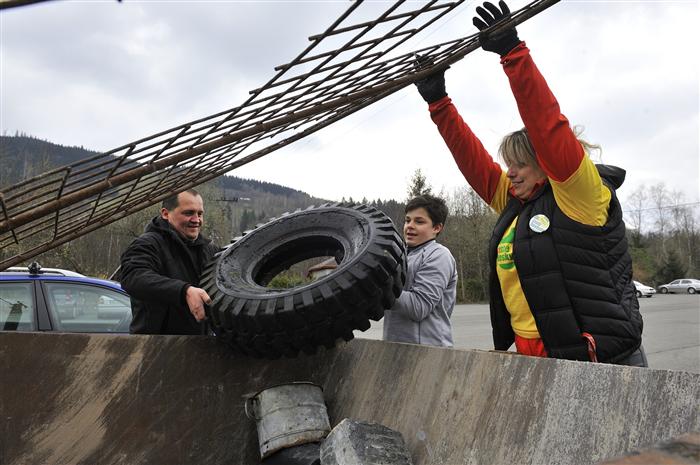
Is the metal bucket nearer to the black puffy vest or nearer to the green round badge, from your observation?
the black puffy vest

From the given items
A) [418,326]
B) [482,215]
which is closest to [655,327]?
[418,326]

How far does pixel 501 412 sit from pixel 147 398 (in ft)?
4.74

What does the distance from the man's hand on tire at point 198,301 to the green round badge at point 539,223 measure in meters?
1.38

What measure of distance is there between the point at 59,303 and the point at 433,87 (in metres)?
3.81

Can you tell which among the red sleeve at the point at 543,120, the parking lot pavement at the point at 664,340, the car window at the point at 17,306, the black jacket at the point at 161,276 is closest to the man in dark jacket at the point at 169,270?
the black jacket at the point at 161,276

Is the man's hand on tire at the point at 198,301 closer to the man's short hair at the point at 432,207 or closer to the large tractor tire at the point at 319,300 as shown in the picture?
the large tractor tire at the point at 319,300

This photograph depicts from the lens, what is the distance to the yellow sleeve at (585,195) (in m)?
1.80

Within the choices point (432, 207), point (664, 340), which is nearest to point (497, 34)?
point (432, 207)

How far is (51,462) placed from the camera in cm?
206

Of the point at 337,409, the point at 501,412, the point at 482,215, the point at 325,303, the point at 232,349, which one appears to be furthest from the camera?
the point at 482,215

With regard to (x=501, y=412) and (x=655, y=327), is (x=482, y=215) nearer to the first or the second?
(x=655, y=327)

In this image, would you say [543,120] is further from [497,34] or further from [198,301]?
[198,301]

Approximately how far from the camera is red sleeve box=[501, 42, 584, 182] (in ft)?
5.86

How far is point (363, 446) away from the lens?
63.1 inches
